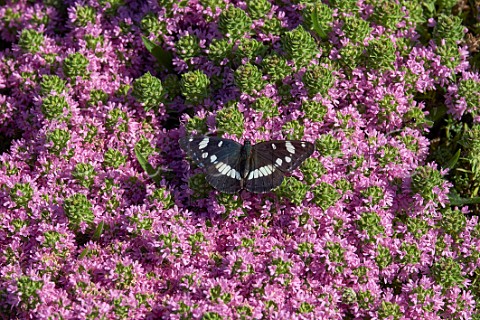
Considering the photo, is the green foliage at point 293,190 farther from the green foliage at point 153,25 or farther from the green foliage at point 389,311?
the green foliage at point 153,25

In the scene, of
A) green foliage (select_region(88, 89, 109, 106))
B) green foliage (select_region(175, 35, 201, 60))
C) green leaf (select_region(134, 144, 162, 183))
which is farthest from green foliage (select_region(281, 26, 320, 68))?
green foliage (select_region(88, 89, 109, 106))

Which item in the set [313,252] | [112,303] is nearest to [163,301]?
[112,303]

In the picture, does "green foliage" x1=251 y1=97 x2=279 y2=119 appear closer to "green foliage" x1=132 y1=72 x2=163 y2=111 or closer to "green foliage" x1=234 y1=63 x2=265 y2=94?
"green foliage" x1=234 y1=63 x2=265 y2=94

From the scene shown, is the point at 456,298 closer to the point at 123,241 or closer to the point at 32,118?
the point at 123,241

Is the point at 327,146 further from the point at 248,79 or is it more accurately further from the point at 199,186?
the point at 199,186

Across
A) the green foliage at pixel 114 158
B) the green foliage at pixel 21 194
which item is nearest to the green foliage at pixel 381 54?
A: the green foliage at pixel 114 158

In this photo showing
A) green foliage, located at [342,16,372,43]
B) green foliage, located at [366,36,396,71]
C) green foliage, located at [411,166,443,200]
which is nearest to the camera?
green foliage, located at [411,166,443,200]
